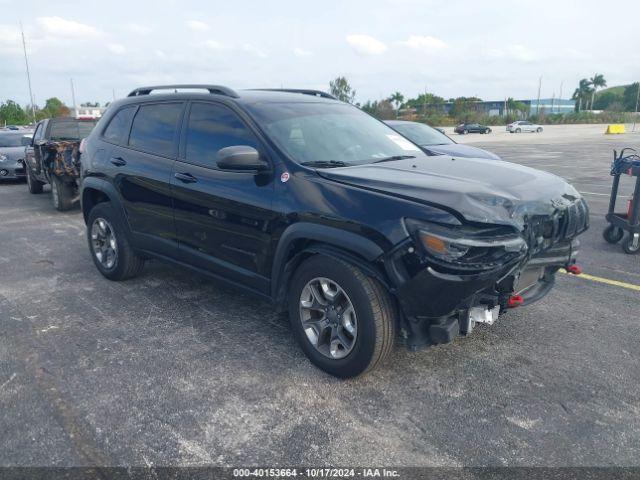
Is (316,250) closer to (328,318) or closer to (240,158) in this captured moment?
(328,318)

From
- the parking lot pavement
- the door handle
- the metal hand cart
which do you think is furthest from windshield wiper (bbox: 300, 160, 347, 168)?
the metal hand cart

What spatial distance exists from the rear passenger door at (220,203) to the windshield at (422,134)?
6.57 m

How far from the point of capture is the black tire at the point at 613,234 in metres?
6.77

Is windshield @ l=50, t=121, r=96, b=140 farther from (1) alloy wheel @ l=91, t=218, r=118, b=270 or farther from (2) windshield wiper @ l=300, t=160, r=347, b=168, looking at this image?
(2) windshield wiper @ l=300, t=160, r=347, b=168

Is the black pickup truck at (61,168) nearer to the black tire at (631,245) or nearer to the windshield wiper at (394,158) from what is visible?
the windshield wiper at (394,158)

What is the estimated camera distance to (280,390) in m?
3.22

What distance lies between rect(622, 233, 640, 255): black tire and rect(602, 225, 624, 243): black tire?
0.43 m

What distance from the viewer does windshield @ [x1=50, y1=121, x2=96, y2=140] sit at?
36.0ft

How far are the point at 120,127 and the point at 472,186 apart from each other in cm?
354

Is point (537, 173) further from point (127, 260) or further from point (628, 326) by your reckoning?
point (127, 260)

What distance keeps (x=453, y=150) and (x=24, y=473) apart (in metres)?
8.39

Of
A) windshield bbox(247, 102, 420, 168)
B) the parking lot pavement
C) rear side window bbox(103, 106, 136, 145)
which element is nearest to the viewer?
the parking lot pavement

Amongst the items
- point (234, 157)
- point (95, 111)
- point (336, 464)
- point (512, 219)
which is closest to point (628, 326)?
point (512, 219)

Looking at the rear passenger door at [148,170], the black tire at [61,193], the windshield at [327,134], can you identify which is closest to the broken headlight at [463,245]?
the windshield at [327,134]
